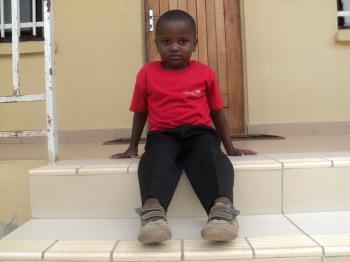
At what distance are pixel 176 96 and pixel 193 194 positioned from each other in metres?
0.48

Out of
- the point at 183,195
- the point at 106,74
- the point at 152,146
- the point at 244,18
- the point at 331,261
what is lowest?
the point at 331,261

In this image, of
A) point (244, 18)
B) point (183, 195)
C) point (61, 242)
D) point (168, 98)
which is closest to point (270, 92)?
point (244, 18)

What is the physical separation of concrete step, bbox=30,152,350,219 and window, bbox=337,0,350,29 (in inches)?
87.9

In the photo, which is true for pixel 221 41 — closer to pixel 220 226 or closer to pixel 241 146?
pixel 241 146

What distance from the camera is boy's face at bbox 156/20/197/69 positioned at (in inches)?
74.5

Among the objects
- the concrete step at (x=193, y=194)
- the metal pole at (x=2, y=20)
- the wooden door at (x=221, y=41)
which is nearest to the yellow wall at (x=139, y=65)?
the wooden door at (x=221, y=41)

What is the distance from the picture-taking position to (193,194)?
172 cm

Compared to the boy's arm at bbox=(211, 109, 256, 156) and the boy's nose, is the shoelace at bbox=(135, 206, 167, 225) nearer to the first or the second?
the boy's arm at bbox=(211, 109, 256, 156)

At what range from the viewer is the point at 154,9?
3770 millimetres

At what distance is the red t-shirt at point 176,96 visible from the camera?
1898mm

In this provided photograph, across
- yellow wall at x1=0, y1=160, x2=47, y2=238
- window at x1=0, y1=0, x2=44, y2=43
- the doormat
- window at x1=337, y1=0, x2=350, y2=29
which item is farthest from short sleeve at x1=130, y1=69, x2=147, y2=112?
window at x1=337, y1=0, x2=350, y2=29

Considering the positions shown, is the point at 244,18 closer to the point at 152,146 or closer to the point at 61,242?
the point at 152,146

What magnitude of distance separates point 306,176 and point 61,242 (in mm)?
1065

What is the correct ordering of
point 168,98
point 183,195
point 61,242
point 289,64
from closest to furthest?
point 61,242, point 183,195, point 168,98, point 289,64
